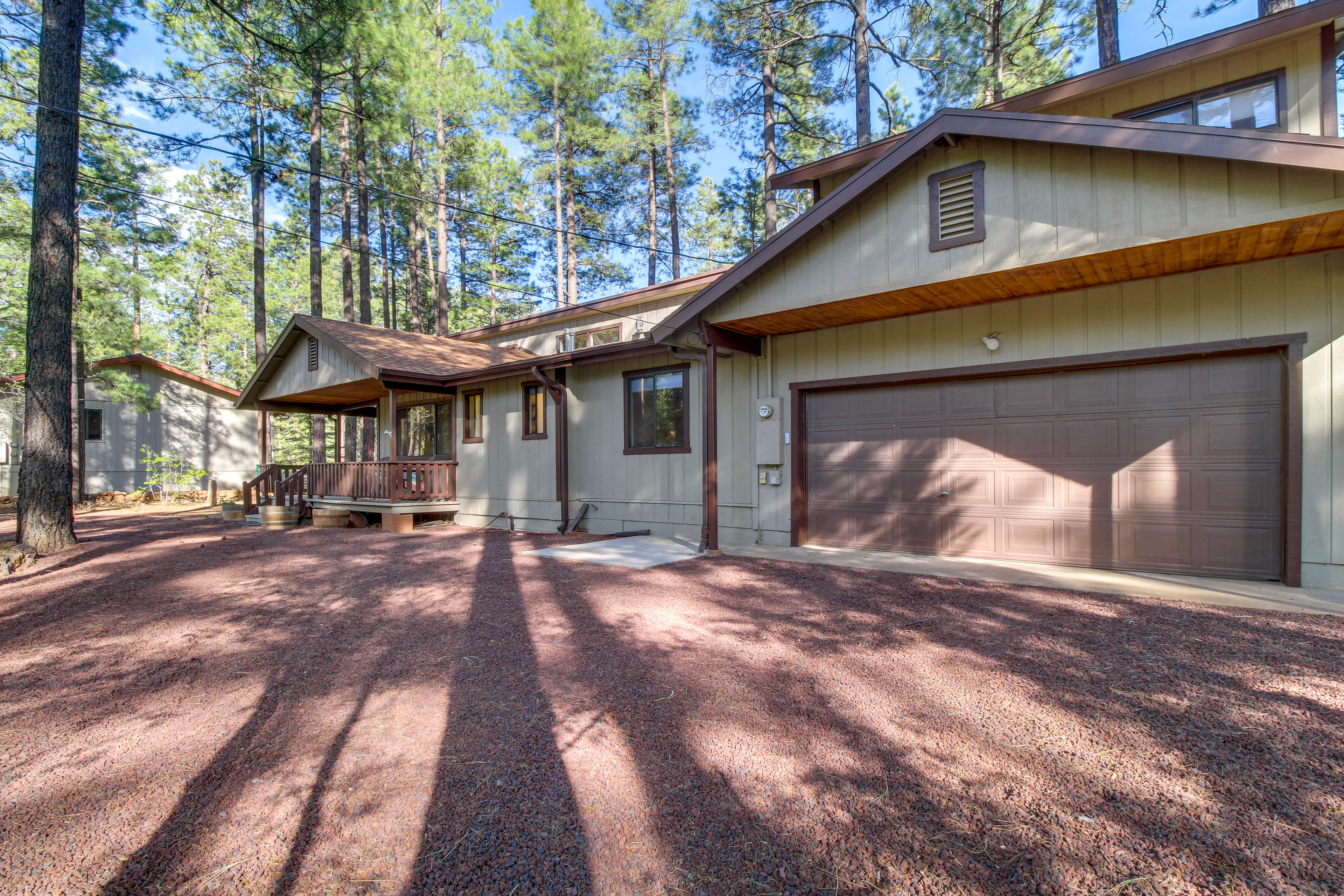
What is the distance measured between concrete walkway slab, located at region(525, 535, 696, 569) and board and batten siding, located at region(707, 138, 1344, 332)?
3.03m

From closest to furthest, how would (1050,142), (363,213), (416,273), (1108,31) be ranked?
1. (1050,142)
2. (1108,31)
3. (363,213)
4. (416,273)

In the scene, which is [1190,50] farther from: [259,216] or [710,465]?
[259,216]

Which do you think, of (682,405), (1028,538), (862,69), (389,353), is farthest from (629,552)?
(862,69)

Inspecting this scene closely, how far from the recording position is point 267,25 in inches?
483

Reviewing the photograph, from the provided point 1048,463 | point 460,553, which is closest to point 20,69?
point 460,553

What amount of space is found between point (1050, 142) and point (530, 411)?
8.21m

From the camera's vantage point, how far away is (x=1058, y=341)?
20.6 feet

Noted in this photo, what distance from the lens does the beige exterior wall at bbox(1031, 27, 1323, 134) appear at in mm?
5789

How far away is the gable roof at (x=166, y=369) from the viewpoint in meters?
17.8

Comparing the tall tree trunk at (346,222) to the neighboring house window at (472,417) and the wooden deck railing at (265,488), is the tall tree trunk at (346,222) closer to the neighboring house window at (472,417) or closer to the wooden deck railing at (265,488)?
the wooden deck railing at (265,488)

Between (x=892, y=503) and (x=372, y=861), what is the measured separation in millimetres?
6523

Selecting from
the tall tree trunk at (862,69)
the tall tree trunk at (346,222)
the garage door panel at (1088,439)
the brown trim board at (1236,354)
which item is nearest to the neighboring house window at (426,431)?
the tall tree trunk at (346,222)

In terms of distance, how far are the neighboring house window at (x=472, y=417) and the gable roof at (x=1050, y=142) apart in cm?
561

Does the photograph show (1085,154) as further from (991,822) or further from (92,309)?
(92,309)
